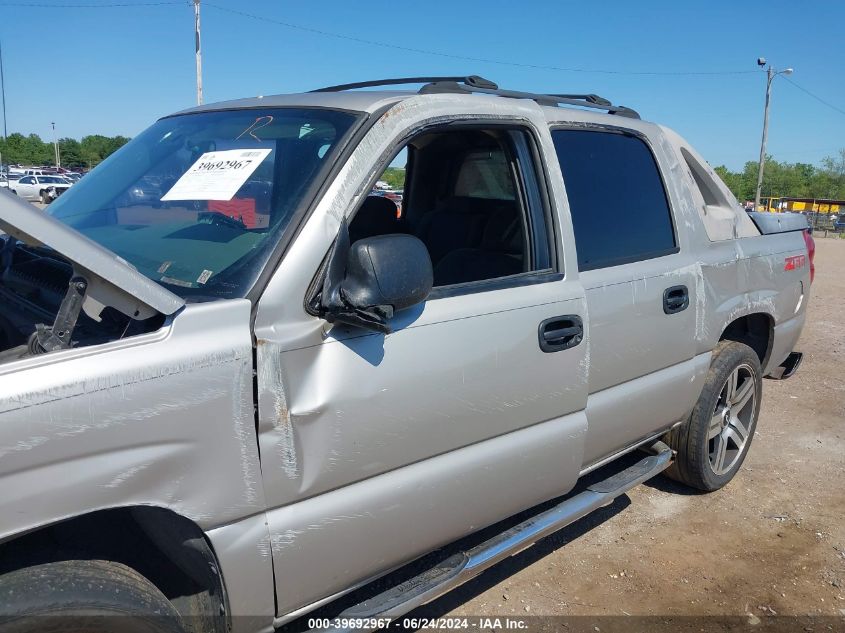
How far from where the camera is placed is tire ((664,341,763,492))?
12.6ft

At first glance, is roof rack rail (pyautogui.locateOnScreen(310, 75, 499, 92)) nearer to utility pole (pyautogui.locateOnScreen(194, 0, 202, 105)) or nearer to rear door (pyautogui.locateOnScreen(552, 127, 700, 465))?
rear door (pyautogui.locateOnScreen(552, 127, 700, 465))

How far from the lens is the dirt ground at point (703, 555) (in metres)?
3.17

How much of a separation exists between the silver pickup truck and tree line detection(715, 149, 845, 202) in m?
68.6

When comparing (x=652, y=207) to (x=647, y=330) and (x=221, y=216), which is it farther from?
(x=221, y=216)

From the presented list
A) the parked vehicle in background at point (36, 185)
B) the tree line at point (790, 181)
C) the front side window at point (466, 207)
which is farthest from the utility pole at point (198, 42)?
the tree line at point (790, 181)

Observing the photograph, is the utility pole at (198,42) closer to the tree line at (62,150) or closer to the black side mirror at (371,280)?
the black side mirror at (371,280)

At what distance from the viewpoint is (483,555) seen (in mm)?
2609

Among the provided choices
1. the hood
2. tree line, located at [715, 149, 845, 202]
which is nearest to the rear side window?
the hood

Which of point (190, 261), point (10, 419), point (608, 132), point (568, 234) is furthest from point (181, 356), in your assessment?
point (608, 132)

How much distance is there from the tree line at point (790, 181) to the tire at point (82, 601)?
70.6m

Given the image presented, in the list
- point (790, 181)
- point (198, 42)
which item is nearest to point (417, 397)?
point (198, 42)

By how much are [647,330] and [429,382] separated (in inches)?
51.9

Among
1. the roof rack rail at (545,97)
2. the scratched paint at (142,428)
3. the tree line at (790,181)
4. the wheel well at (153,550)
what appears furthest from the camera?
the tree line at (790,181)

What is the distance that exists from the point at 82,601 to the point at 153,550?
398 millimetres
